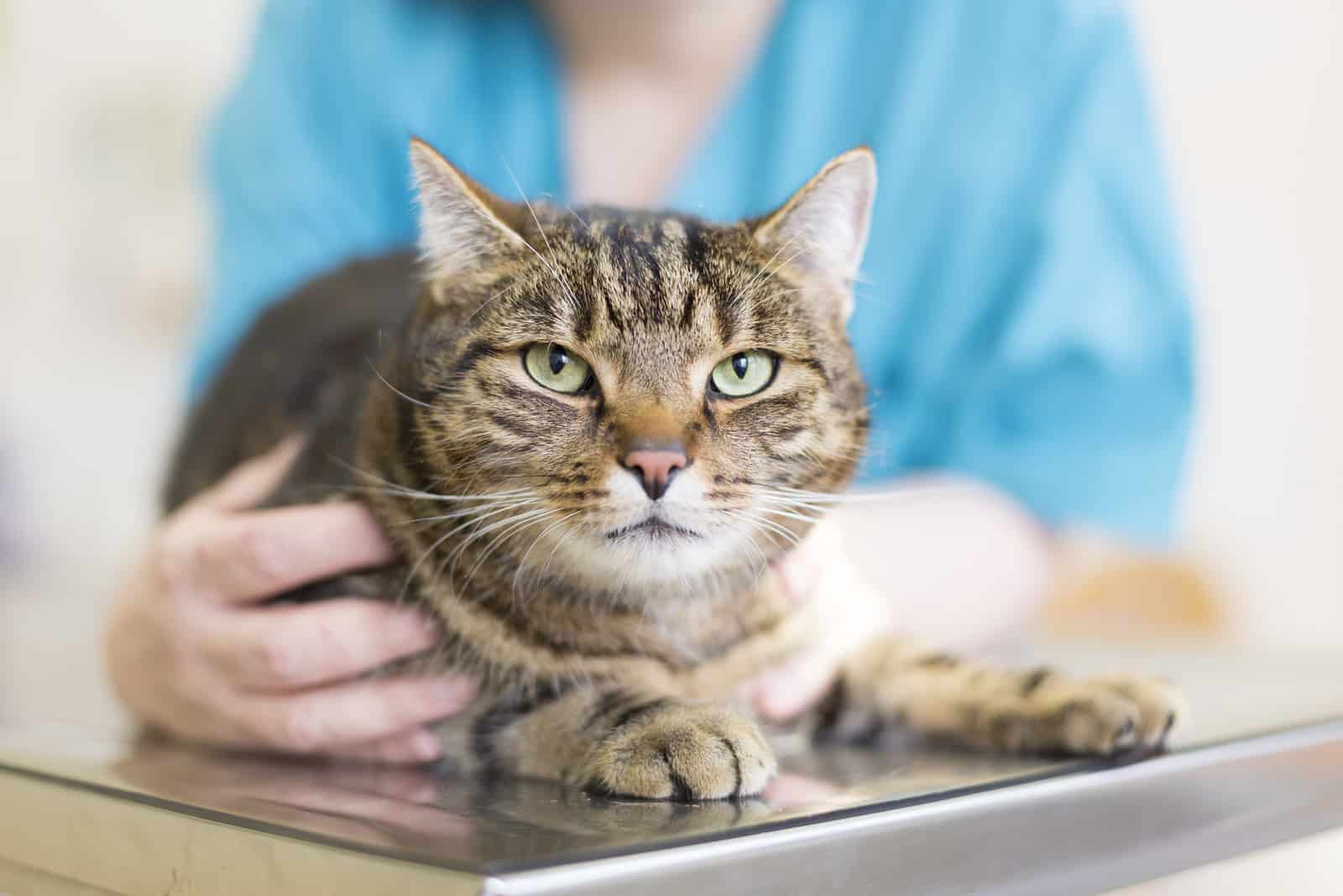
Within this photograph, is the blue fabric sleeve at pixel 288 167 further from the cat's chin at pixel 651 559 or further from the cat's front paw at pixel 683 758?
the cat's front paw at pixel 683 758

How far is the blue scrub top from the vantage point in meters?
1.53

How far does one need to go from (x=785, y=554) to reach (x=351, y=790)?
38 centimetres

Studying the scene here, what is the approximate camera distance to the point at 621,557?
796 millimetres

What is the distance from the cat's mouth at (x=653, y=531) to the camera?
2.54 ft

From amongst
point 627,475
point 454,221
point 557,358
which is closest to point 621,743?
point 627,475

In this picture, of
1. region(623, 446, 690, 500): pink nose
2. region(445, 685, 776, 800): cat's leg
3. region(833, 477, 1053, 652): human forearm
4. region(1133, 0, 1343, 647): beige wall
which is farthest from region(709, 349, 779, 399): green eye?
region(1133, 0, 1343, 647): beige wall

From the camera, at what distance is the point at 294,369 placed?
4.54 ft

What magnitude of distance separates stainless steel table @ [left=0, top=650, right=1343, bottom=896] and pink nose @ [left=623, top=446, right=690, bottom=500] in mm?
196

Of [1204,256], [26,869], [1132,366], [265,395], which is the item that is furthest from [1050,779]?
[1204,256]

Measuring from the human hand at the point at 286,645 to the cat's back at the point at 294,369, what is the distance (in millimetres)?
200

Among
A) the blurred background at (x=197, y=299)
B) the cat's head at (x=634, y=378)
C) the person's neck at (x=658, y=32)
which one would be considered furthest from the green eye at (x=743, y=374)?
the blurred background at (x=197, y=299)

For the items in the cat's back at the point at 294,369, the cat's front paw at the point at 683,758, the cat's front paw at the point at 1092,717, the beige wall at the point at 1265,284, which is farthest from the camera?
the beige wall at the point at 1265,284

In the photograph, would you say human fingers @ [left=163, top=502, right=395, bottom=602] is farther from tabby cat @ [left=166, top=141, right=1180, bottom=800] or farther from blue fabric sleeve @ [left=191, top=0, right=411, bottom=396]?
blue fabric sleeve @ [left=191, top=0, right=411, bottom=396]

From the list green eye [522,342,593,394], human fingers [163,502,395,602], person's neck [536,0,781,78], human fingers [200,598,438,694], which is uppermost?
person's neck [536,0,781,78]
